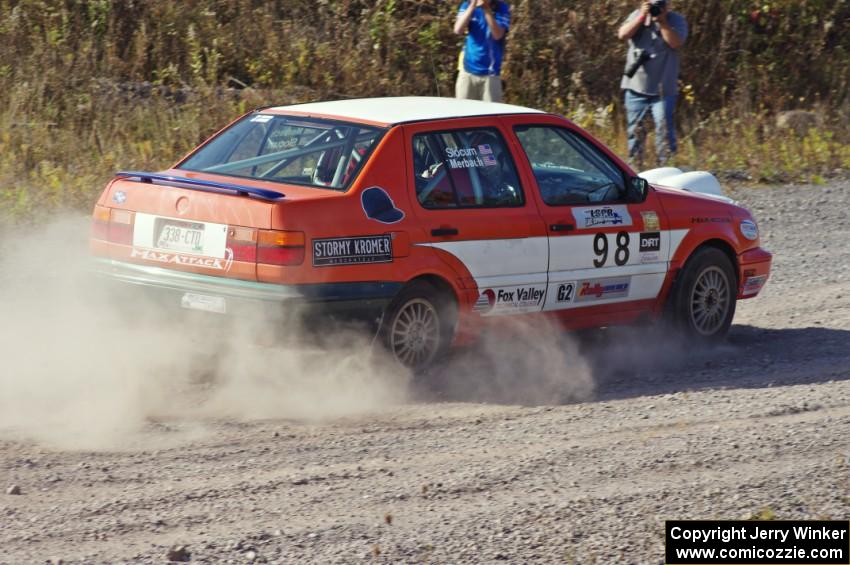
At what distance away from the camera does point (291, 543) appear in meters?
4.67

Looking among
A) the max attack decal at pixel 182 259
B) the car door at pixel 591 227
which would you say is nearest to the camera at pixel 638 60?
the car door at pixel 591 227

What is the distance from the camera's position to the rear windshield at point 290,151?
6969 mm

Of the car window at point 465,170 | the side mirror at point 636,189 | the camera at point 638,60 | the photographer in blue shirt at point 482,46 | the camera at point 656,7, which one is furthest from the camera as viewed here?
the camera at point 638,60

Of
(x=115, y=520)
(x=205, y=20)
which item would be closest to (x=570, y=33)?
(x=205, y=20)

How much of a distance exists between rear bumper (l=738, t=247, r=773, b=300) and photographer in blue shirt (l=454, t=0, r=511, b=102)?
4660 millimetres

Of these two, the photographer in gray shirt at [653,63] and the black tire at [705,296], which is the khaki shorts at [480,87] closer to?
the photographer in gray shirt at [653,63]

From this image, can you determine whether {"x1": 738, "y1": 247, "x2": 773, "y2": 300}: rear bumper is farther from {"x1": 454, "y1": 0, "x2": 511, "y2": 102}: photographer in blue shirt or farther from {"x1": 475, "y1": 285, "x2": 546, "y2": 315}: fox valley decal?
{"x1": 454, "y1": 0, "x2": 511, "y2": 102}: photographer in blue shirt

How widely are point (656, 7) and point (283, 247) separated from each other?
321 inches

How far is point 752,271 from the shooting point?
8711 millimetres

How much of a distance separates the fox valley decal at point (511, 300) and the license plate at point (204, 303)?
1547 millimetres

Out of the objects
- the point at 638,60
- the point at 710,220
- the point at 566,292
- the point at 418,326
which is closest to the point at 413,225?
the point at 418,326

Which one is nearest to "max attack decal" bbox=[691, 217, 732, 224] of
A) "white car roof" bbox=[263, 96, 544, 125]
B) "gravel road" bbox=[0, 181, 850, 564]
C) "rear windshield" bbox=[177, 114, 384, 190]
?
"gravel road" bbox=[0, 181, 850, 564]

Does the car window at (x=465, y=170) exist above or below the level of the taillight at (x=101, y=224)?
above

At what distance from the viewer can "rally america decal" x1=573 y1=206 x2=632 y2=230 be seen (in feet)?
25.3
